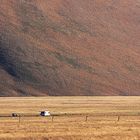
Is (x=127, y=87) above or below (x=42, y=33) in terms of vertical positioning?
below

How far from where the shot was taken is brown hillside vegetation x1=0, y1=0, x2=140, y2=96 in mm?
145500

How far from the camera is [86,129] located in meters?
51.8

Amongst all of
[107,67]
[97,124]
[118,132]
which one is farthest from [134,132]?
[107,67]

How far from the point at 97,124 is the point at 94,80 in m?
92.5

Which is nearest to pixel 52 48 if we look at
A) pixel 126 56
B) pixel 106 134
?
pixel 126 56

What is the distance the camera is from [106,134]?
48156 millimetres

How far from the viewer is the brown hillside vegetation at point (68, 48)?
14550cm

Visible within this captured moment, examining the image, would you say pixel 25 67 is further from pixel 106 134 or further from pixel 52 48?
pixel 106 134

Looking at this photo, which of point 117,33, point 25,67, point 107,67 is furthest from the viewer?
point 117,33

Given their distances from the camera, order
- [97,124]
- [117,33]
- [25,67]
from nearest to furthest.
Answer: [97,124]
[25,67]
[117,33]

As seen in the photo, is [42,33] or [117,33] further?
[117,33]

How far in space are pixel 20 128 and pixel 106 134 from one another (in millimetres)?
7623

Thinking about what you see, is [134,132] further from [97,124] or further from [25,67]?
[25,67]

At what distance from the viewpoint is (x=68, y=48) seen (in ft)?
531
